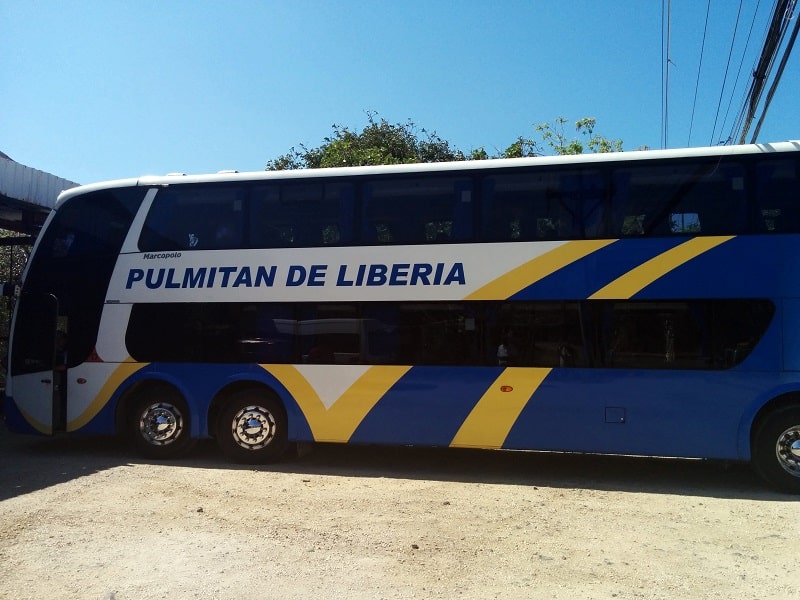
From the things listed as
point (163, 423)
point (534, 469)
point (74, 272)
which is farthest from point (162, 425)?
point (534, 469)

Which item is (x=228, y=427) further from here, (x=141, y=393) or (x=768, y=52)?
(x=768, y=52)

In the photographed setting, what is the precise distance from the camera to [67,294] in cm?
898

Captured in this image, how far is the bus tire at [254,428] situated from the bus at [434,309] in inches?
1.0

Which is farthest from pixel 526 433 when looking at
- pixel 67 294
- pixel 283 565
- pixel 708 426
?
pixel 67 294

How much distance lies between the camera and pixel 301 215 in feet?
27.6

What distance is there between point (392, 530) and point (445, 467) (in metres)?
2.82

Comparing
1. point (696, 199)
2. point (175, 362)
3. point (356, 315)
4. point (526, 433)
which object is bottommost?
point (526, 433)

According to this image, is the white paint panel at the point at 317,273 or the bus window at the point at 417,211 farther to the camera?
the bus window at the point at 417,211

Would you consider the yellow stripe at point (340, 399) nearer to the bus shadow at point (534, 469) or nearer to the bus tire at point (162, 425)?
the bus shadow at point (534, 469)

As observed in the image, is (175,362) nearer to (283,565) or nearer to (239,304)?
(239,304)

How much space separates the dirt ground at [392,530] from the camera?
15.0ft

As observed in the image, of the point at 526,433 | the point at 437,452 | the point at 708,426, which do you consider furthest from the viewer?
the point at 437,452

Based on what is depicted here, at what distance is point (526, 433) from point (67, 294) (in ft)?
21.0

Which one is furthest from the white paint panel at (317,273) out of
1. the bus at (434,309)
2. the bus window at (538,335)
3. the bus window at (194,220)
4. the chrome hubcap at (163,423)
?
the chrome hubcap at (163,423)
